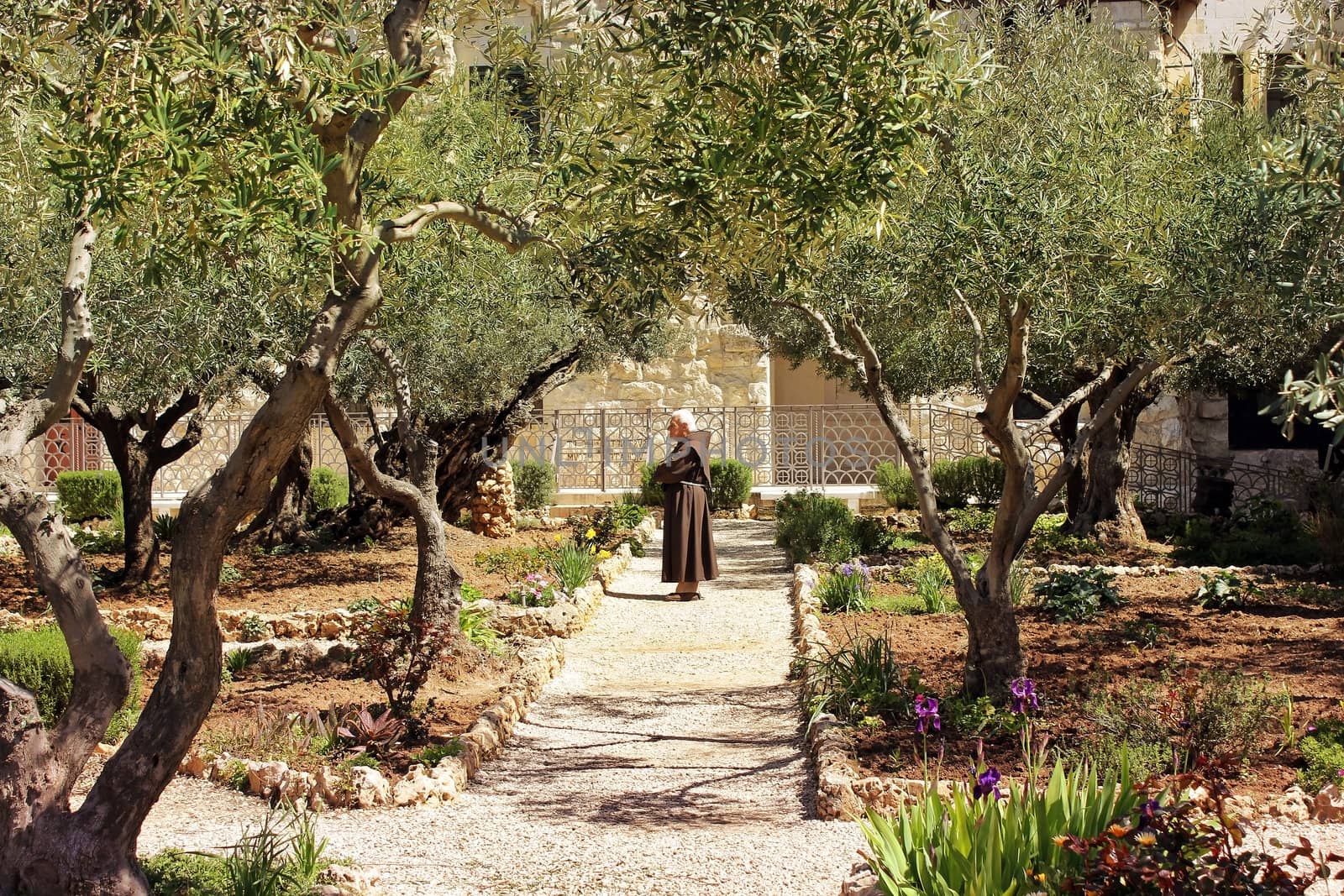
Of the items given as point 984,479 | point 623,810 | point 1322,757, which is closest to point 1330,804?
point 1322,757

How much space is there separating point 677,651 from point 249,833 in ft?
15.2

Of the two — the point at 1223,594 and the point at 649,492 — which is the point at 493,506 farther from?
the point at 1223,594

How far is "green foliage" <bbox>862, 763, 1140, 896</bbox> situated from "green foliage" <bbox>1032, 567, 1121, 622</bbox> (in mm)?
5451

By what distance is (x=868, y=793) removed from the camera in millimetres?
5234

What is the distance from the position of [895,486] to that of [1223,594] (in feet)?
28.5

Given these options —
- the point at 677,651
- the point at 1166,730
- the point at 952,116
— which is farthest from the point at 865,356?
the point at 677,651

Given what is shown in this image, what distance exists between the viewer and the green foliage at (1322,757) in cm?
518

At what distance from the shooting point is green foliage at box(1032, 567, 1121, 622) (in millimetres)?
9094

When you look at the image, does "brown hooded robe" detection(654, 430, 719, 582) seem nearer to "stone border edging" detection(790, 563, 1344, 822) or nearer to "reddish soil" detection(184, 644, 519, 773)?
"reddish soil" detection(184, 644, 519, 773)

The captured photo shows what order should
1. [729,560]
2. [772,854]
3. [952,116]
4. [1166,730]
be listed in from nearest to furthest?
[772,854] < [1166,730] < [952,116] < [729,560]

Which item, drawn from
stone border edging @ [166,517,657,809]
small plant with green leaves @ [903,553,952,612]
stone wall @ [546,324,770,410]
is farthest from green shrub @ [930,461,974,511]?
stone border edging @ [166,517,657,809]

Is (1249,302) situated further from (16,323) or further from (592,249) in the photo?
(16,323)

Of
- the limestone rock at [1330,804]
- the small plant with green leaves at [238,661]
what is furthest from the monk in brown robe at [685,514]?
the limestone rock at [1330,804]

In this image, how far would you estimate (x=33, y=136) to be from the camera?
5059 mm
